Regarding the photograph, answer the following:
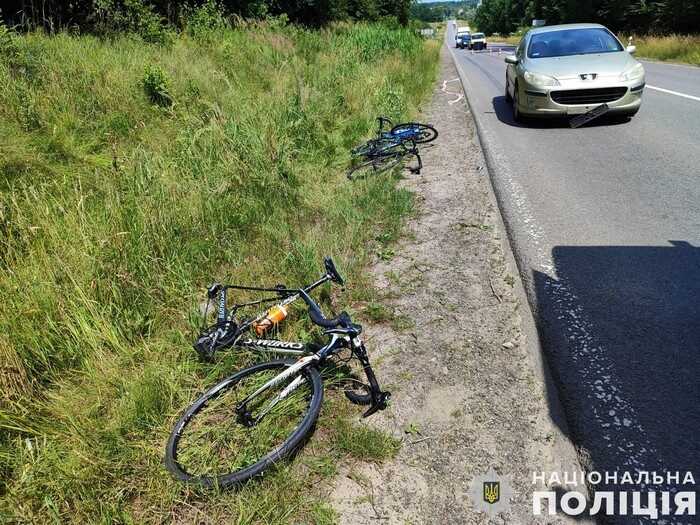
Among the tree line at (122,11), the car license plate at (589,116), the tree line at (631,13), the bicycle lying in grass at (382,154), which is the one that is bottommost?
the bicycle lying in grass at (382,154)

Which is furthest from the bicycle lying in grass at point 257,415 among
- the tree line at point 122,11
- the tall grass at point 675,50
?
the tall grass at point 675,50

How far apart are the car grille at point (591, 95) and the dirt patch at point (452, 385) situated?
166 inches

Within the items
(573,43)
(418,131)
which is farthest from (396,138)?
(573,43)

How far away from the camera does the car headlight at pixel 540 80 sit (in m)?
7.48

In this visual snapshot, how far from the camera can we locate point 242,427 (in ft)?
7.82

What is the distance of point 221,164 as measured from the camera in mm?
5320

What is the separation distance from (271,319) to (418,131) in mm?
5426

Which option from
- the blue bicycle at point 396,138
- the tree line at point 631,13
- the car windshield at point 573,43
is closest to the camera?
the blue bicycle at point 396,138

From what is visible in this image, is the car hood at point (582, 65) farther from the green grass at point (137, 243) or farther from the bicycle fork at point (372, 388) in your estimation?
the bicycle fork at point (372, 388)

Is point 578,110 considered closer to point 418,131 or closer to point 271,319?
point 418,131

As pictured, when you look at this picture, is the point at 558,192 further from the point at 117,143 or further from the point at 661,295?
the point at 117,143

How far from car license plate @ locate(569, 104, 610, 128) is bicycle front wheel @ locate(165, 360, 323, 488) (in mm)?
7338

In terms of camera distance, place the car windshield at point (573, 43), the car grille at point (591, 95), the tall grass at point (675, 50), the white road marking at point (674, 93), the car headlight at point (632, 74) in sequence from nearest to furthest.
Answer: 1. the car headlight at point (632, 74)
2. the car grille at point (591, 95)
3. the car windshield at point (573, 43)
4. the white road marking at point (674, 93)
5. the tall grass at point (675, 50)

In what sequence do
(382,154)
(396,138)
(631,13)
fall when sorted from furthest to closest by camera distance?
1. (631,13)
2. (396,138)
3. (382,154)
